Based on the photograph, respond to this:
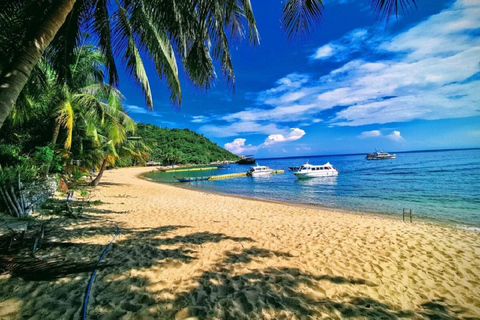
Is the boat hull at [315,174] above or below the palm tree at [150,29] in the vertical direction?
below

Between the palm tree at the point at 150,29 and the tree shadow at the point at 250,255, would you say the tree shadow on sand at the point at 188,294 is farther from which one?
the palm tree at the point at 150,29

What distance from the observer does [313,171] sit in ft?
94.2

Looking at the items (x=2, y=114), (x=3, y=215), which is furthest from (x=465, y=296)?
(x=3, y=215)

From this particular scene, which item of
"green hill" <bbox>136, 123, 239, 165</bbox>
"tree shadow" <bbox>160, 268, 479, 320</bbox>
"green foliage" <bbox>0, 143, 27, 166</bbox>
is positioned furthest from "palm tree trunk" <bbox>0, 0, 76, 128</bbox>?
"green hill" <bbox>136, 123, 239, 165</bbox>

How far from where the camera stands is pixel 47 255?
3385 millimetres

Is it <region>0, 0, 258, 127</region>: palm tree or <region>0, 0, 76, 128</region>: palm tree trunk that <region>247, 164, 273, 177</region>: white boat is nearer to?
<region>0, 0, 258, 127</region>: palm tree

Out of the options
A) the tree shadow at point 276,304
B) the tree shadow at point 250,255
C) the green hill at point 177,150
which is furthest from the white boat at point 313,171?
the green hill at point 177,150

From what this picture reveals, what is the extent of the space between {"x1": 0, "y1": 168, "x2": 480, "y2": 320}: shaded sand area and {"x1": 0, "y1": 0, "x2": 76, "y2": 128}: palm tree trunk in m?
2.14

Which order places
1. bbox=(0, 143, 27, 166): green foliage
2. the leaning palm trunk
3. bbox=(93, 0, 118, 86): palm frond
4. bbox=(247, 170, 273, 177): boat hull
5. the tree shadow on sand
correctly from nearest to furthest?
the tree shadow on sand
bbox=(93, 0, 118, 86): palm frond
the leaning palm trunk
bbox=(0, 143, 27, 166): green foliage
bbox=(247, 170, 273, 177): boat hull

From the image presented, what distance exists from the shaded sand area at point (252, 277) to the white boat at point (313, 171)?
22390 millimetres

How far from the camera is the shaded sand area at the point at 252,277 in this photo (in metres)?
2.37

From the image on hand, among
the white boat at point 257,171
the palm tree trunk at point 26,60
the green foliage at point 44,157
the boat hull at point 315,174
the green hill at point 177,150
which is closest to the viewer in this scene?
the palm tree trunk at point 26,60

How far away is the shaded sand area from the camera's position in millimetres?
2371

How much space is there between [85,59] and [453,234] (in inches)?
578
